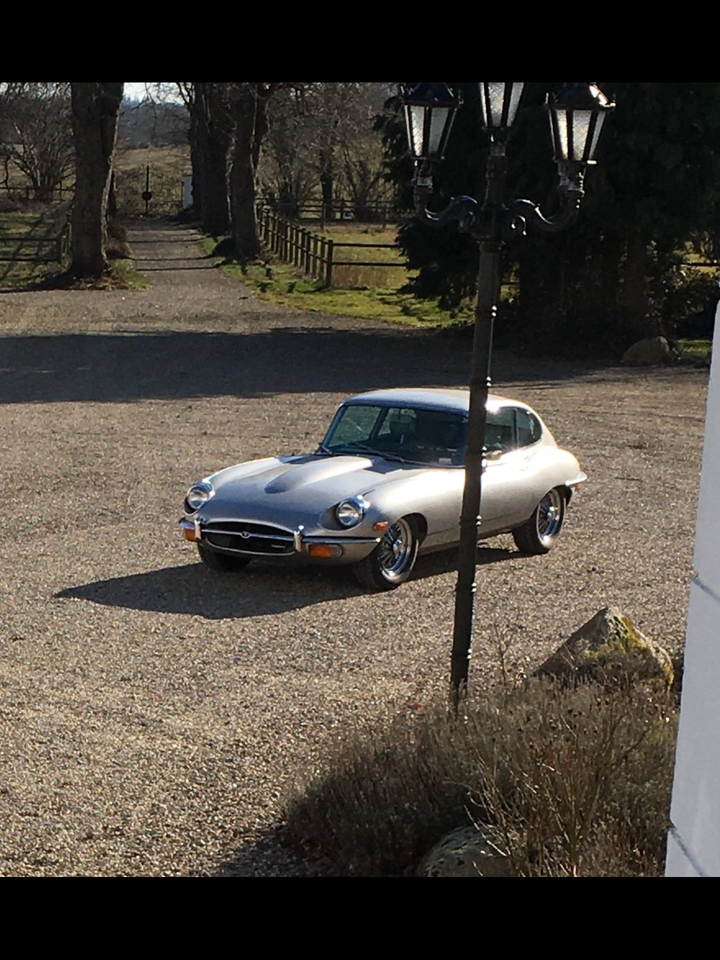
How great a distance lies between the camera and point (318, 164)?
65562 mm

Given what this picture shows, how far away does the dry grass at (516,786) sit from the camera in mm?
4445

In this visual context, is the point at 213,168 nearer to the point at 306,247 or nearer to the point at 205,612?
the point at 306,247

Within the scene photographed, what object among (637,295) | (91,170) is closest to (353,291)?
(91,170)

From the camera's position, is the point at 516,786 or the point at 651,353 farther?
the point at 651,353

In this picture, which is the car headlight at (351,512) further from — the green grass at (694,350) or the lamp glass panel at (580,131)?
the green grass at (694,350)

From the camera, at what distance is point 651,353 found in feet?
79.5

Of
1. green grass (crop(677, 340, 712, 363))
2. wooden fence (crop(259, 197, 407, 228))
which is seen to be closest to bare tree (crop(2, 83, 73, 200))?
wooden fence (crop(259, 197, 407, 228))

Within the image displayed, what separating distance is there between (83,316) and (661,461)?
17342 mm

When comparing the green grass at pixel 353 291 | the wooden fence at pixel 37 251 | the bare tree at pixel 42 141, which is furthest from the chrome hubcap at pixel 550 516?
the bare tree at pixel 42 141

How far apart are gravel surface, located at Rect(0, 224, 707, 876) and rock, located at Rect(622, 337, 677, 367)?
2662 millimetres

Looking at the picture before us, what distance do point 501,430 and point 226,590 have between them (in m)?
2.74

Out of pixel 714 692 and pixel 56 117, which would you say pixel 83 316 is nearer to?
pixel 714 692
